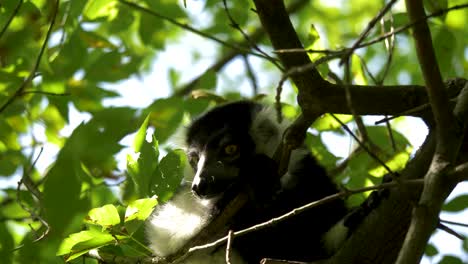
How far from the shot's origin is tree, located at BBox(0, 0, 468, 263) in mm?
2938

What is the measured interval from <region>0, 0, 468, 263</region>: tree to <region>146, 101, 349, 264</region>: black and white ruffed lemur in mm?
245

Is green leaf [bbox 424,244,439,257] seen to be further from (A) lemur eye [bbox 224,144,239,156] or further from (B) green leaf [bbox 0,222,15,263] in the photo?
(B) green leaf [bbox 0,222,15,263]

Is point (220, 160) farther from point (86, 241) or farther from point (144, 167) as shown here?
point (86, 241)

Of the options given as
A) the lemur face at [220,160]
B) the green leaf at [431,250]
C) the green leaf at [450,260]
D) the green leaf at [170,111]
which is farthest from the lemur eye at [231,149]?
the green leaf at [450,260]

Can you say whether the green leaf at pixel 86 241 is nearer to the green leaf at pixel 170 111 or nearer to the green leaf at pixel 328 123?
the green leaf at pixel 170 111

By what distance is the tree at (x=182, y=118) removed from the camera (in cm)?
294

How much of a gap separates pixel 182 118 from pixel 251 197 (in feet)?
3.15

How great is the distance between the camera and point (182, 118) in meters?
5.50

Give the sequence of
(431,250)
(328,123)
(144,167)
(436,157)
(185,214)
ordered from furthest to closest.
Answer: (328,123)
(185,214)
(431,250)
(144,167)
(436,157)

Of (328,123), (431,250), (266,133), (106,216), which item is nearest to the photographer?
(106,216)

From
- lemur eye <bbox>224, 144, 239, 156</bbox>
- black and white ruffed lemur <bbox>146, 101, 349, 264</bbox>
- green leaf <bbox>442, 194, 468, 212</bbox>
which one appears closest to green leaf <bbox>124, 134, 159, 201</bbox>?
black and white ruffed lemur <bbox>146, 101, 349, 264</bbox>

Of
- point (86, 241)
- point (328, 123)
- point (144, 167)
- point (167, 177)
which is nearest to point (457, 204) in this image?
point (328, 123)

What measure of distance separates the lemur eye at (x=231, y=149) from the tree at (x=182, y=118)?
371 mm

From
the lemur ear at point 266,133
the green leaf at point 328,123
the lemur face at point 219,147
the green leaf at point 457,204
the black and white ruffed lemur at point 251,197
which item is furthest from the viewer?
the lemur ear at point 266,133
